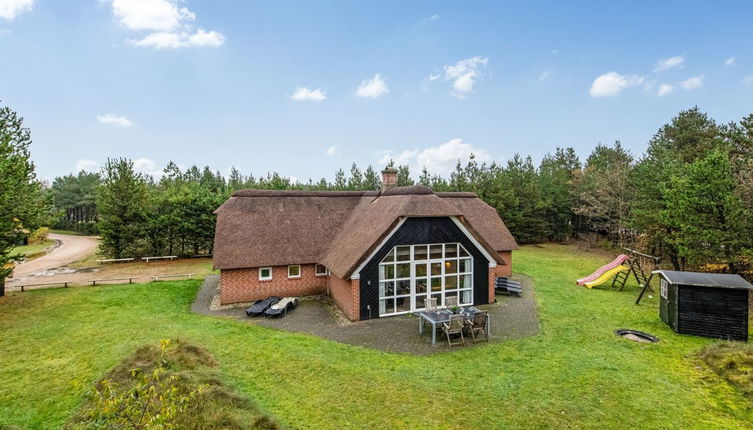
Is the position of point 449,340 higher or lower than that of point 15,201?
lower

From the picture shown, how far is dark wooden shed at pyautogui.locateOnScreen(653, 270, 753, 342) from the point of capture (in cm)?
1025

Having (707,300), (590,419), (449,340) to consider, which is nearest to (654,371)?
(590,419)

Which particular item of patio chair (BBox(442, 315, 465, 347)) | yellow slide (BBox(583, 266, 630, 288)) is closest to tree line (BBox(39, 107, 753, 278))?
yellow slide (BBox(583, 266, 630, 288))

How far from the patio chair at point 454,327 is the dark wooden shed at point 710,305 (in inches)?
280

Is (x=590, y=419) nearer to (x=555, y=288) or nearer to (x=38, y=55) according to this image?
(x=555, y=288)

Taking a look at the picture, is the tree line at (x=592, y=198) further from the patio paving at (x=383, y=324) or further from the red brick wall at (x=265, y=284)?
the red brick wall at (x=265, y=284)

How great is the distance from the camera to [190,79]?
20.0 metres

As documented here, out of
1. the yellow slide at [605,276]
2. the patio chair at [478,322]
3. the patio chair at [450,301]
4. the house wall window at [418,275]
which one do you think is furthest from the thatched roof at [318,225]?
the yellow slide at [605,276]

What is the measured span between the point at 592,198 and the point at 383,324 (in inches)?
1067

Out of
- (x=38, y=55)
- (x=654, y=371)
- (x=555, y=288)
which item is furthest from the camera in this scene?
(x=555, y=288)

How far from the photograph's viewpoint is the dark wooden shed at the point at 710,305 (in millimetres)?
10250

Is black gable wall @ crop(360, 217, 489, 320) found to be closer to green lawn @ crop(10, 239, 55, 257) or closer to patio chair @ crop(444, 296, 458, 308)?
patio chair @ crop(444, 296, 458, 308)

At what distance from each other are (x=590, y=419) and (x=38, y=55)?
24696 millimetres

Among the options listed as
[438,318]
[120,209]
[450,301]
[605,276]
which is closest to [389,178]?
[450,301]
